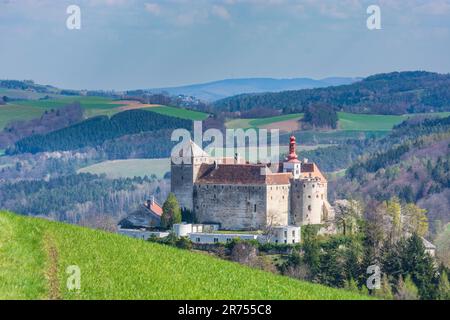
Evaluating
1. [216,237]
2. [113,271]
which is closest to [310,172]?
[216,237]

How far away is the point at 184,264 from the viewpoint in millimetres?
33469

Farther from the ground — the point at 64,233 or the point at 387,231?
the point at 64,233

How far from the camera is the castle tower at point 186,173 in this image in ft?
239

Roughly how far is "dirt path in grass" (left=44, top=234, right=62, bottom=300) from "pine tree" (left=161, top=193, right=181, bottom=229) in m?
38.1

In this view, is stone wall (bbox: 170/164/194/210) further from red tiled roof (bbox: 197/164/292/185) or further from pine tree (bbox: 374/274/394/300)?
pine tree (bbox: 374/274/394/300)

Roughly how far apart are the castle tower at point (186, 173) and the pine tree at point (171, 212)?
0.57 m

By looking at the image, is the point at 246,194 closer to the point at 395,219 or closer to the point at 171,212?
the point at 171,212

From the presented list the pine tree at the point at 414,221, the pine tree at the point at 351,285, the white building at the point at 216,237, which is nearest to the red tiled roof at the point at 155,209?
the white building at the point at 216,237

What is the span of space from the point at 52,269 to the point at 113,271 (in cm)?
149

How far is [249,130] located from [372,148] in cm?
1843
